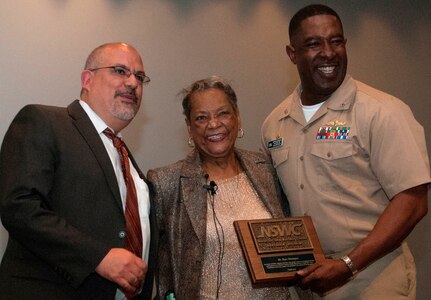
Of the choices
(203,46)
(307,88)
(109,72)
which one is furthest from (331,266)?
(203,46)

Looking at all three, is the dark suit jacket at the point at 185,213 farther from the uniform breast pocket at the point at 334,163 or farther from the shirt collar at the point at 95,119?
the shirt collar at the point at 95,119

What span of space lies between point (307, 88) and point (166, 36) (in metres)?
1.54

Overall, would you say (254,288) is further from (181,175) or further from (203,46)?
(203,46)

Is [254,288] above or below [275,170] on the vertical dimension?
below

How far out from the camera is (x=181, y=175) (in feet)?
9.08

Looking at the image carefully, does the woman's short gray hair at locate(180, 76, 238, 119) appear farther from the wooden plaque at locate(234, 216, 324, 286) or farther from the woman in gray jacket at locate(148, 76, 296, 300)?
the wooden plaque at locate(234, 216, 324, 286)

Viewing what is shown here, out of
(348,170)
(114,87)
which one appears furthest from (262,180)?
(114,87)

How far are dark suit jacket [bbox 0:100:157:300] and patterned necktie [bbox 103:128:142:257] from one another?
0.07 meters

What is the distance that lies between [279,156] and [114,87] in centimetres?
92

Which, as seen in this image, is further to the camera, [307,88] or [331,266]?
[307,88]

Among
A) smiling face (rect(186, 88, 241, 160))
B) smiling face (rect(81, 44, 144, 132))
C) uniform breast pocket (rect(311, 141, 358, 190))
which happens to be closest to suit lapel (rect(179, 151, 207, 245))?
smiling face (rect(186, 88, 241, 160))

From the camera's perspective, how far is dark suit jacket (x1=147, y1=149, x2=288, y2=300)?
2.59m

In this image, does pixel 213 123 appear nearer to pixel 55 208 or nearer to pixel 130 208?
pixel 130 208

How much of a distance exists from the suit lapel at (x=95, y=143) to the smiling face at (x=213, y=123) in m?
0.61
